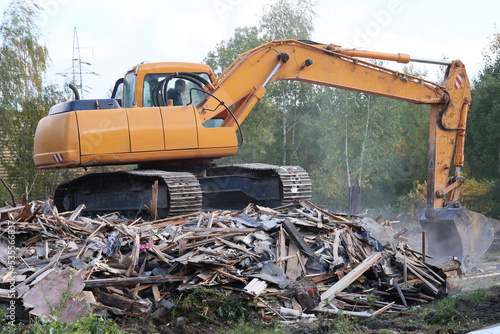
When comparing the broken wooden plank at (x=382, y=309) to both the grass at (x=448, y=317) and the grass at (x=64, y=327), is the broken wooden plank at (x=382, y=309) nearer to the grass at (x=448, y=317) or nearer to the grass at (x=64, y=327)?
the grass at (x=448, y=317)

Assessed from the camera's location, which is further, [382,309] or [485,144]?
[485,144]

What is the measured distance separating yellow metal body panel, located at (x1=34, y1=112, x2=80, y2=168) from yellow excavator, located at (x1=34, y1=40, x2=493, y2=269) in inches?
0.6

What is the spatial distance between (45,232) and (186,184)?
91.0 inches

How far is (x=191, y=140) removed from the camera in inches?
369

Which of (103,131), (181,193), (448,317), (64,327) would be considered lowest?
(448,317)

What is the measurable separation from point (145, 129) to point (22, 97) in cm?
1679

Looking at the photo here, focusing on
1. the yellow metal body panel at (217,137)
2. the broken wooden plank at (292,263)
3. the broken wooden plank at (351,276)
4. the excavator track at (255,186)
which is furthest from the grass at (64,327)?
the excavator track at (255,186)

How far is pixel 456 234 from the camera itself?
9.66 metres

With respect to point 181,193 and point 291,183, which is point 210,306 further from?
point 291,183

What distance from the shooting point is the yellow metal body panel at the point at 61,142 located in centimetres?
878

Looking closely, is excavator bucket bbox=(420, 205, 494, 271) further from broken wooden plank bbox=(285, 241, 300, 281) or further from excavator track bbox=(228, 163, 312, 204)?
broken wooden plank bbox=(285, 241, 300, 281)

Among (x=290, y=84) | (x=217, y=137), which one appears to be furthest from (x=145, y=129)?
(x=290, y=84)

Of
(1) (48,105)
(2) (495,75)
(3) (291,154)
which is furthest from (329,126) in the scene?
(1) (48,105)

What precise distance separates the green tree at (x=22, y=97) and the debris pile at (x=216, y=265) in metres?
14.8
